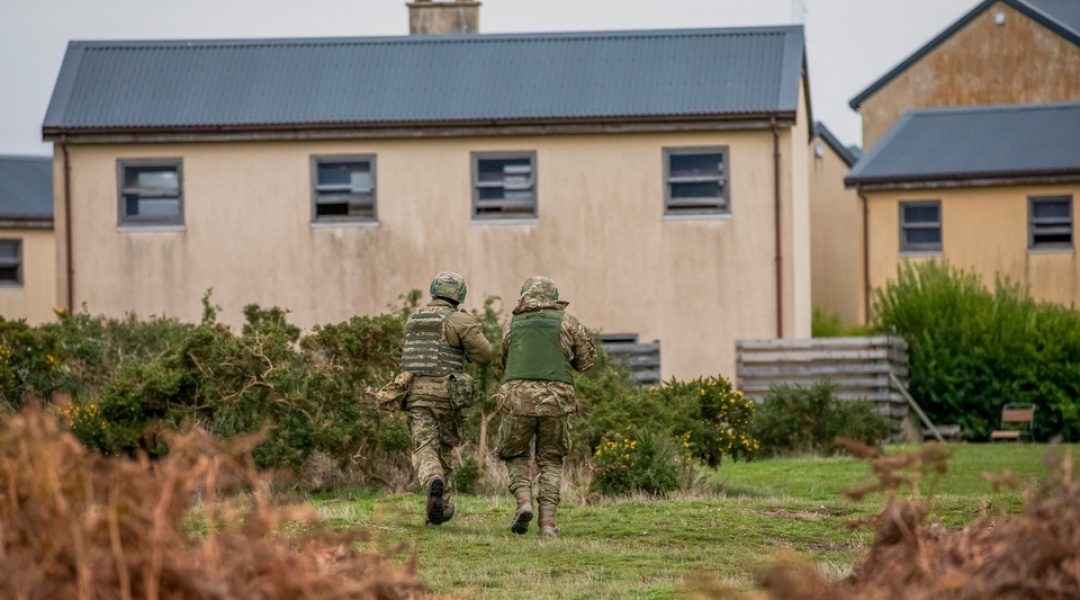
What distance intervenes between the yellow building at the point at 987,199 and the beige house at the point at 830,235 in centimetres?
729

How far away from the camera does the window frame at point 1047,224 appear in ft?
124

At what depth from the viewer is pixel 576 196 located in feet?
102

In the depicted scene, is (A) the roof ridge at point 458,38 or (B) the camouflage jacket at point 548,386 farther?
(A) the roof ridge at point 458,38

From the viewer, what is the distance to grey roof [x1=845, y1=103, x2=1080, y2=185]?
38.7 m

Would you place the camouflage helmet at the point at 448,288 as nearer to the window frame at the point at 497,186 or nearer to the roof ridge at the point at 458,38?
the window frame at the point at 497,186

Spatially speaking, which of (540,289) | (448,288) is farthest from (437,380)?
(540,289)

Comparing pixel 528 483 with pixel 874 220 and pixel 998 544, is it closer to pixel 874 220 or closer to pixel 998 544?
pixel 998 544

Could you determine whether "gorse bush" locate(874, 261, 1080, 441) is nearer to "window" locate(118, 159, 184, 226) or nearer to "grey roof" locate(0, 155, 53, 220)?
"window" locate(118, 159, 184, 226)

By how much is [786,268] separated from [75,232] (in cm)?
1244

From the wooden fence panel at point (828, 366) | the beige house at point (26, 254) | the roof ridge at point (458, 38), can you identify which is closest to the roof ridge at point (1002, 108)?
the roof ridge at point (458, 38)

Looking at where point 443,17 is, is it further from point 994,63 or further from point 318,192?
point 994,63

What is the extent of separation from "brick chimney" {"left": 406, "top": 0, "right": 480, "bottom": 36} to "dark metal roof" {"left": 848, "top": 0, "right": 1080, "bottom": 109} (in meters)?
17.1

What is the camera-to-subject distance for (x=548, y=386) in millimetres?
13352


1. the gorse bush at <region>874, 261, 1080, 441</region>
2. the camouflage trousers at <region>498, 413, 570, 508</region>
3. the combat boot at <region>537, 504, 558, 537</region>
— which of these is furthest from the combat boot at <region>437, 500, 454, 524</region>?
the gorse bush at <region>874, 261, 1080, 441</region>
